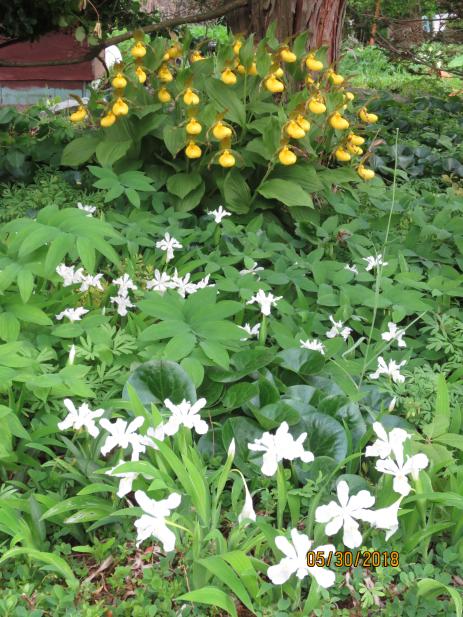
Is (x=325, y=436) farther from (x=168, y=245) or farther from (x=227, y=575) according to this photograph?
(x=168, y=245)

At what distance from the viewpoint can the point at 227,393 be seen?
1857 mm

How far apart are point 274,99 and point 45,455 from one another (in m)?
2.53

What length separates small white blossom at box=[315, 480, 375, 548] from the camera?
1.32m

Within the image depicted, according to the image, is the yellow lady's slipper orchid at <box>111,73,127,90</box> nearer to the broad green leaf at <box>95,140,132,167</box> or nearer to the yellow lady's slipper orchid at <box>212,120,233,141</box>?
the broad green leaf at <box>95,140,132,167</box>

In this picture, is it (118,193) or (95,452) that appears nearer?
(95,452)

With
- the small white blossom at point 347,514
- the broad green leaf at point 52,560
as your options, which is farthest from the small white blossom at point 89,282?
the small white blossom at point 347,514

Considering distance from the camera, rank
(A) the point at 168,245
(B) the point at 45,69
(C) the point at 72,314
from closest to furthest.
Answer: (C) the point at 72,314, (A) the point at 168,245, (B) the point at 45,69

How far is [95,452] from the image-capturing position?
5.53ft

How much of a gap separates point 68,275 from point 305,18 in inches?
93.0

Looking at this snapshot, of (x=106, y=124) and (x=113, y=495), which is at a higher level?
(x=106, y=124)

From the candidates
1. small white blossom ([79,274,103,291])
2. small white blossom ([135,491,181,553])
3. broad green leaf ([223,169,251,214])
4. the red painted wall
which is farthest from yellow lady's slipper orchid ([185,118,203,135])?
the red painted wall

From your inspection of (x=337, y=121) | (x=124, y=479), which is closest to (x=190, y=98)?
(x=337, y=121)

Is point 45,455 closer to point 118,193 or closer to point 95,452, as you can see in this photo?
point 95,452

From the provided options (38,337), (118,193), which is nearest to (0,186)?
(118,193)
